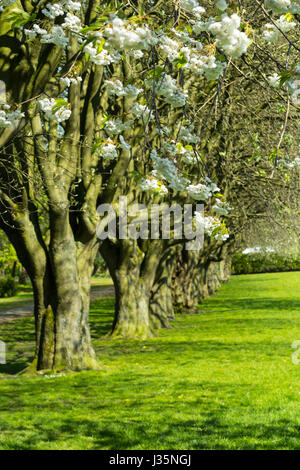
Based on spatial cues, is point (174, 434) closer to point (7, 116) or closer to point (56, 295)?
point (7, 116)

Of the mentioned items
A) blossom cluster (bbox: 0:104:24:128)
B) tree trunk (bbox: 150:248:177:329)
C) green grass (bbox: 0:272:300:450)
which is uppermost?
blossom cluster (bbox: 0:104:24:128)

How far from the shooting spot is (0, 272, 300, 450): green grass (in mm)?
6043

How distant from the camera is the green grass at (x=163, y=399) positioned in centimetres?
604

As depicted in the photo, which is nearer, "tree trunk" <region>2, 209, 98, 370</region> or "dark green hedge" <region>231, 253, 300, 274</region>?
"tree trunk" <region>2, 209, 98, 370</region>

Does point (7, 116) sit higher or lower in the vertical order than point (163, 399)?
higher

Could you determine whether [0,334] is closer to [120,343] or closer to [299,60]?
[120,343]

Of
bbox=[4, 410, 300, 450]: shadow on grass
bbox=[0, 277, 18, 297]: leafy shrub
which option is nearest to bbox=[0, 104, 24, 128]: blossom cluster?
bbox=[4, 410, 300, 450]: shadow on grass

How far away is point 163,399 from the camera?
8008 millimetres

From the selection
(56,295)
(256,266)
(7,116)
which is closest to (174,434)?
(7,116)

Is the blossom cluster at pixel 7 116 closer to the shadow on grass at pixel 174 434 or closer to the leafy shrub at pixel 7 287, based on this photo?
the shadow on grass at pixel 174 434

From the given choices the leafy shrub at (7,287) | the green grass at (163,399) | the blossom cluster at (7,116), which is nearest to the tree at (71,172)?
the blossom cluster at (7,116)

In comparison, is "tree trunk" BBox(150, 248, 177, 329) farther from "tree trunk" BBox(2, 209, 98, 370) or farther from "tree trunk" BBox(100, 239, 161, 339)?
"tree trunk" BBox(2, 209, 98, 370)

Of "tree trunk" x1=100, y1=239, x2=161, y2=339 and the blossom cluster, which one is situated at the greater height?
the blossom cluster
